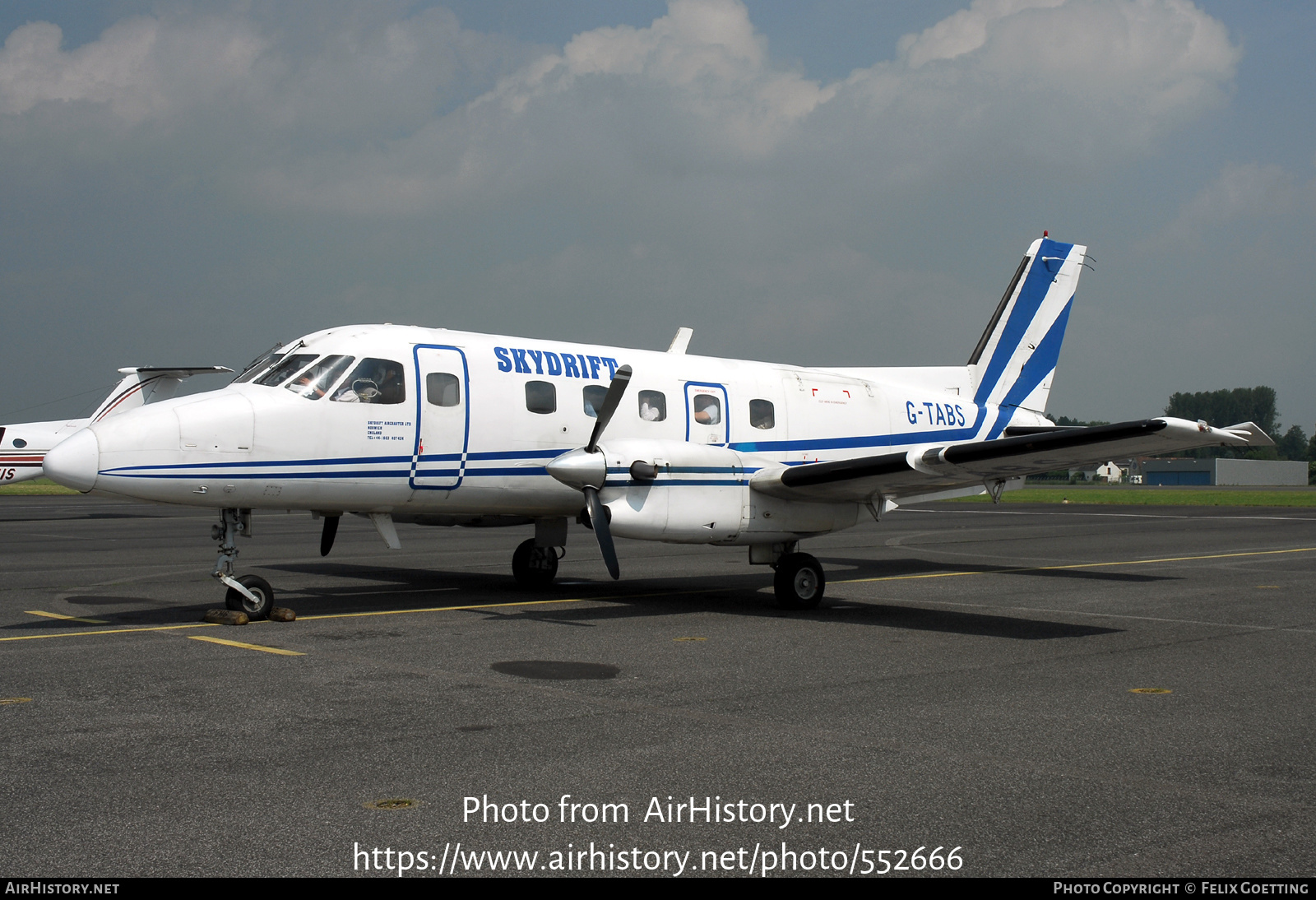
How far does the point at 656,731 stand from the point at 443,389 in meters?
6.80

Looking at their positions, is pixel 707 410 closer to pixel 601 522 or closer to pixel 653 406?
pixel 653 406

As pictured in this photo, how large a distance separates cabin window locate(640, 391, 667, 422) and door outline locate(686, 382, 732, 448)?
39cm

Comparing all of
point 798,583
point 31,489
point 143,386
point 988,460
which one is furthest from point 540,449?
point 31,489

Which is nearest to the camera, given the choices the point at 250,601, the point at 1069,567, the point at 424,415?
the point at 250,601

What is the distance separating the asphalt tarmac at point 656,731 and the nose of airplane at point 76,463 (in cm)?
152

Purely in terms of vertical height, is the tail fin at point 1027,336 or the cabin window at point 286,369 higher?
the tail fin at point 1027,336

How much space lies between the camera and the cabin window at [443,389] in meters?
12.5

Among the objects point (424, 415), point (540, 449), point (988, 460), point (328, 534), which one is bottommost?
point (328, 534)

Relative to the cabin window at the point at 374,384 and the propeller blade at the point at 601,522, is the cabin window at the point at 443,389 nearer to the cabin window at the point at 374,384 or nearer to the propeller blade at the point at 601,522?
the cabin window at the point at 374,384

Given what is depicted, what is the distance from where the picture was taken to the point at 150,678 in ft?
27.1

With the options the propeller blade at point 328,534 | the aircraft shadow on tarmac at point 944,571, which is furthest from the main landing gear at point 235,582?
the aircraft shadow on tarmac at point 944,571

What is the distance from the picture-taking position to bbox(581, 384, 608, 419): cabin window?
13758mm

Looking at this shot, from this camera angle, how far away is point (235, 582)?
11.4 meters
